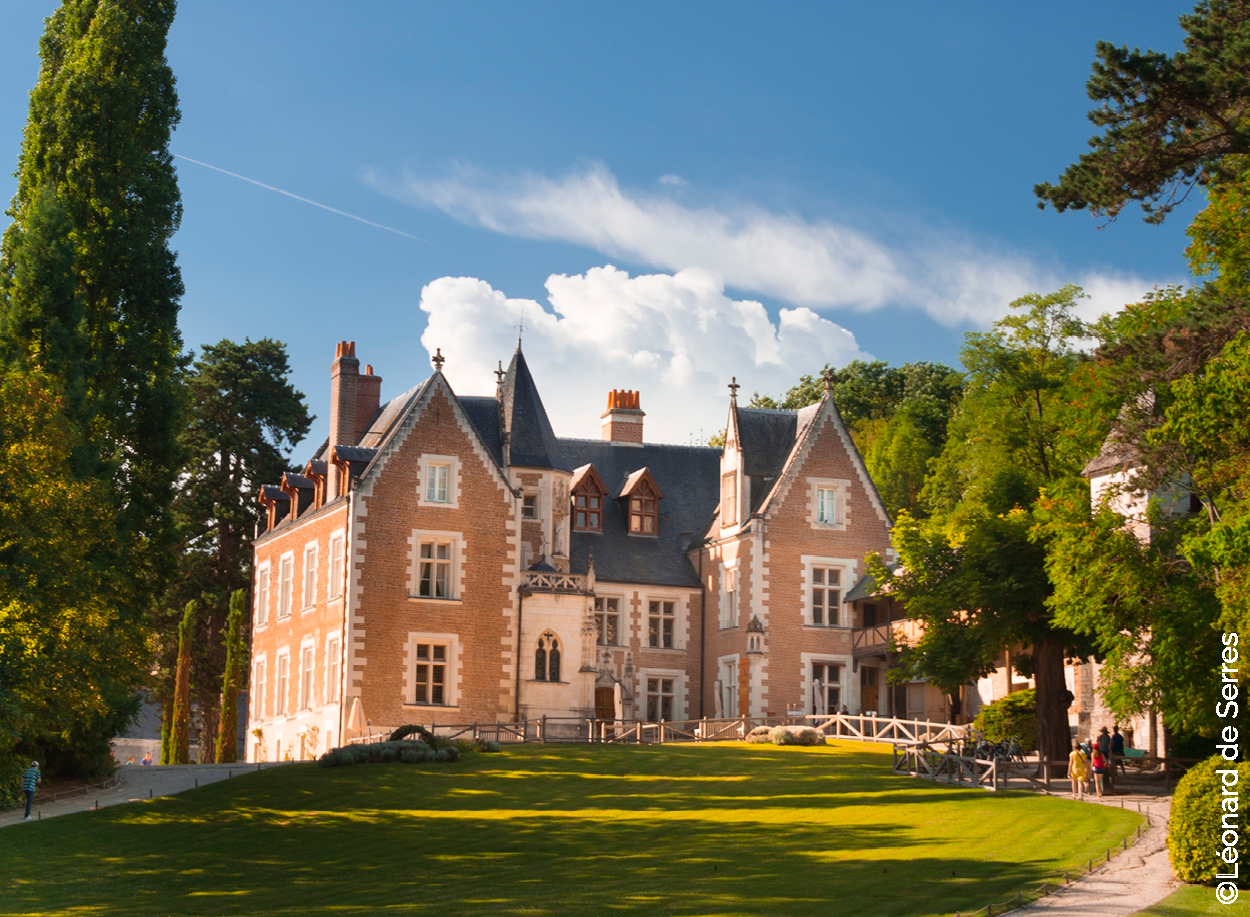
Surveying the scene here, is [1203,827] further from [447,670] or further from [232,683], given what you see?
[232,683]

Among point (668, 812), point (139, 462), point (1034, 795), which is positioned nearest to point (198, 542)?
point (139, 462)

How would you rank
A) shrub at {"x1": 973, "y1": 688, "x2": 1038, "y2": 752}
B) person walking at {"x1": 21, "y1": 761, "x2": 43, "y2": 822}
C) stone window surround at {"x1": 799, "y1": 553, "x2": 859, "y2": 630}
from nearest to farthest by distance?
person walking at {"x1": 21, "y1": 761, "x2": 43, "y2": 822}, shrub at {"x1": 973, "y1": 688, "x2": 1038, "y2": 752}, stone window surround at {"x1": 799, "y1": 553, "x2": 859, "y2": 630}

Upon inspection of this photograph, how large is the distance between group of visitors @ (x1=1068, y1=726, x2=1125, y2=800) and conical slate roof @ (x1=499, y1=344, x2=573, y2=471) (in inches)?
853

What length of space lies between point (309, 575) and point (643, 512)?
12.4 meters

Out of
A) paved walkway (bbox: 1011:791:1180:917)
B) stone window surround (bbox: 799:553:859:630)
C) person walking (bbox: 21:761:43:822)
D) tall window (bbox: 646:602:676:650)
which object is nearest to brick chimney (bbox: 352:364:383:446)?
tall window (bbox: 646:602:676:650)

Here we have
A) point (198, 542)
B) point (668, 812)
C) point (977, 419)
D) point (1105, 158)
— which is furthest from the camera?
point (198, 542)

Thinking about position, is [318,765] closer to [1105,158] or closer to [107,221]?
[107,221]

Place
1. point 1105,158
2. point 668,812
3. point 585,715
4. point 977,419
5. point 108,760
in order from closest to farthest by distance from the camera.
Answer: point 1105,158 → point 668,812 → point 108,760 → point 585,715 → point 977,419

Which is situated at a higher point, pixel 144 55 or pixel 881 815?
pixel 144 55

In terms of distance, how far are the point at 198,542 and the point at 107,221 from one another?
91.2 ft

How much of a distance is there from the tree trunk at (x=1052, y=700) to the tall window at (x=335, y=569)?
20.9m

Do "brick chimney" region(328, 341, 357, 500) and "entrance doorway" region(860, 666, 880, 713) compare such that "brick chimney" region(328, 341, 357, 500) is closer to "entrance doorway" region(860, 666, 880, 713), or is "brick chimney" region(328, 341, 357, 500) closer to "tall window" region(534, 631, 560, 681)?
"tall window" region(534, 631, 560, 681)

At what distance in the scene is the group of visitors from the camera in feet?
90.3

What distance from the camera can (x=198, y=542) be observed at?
2314 inches
